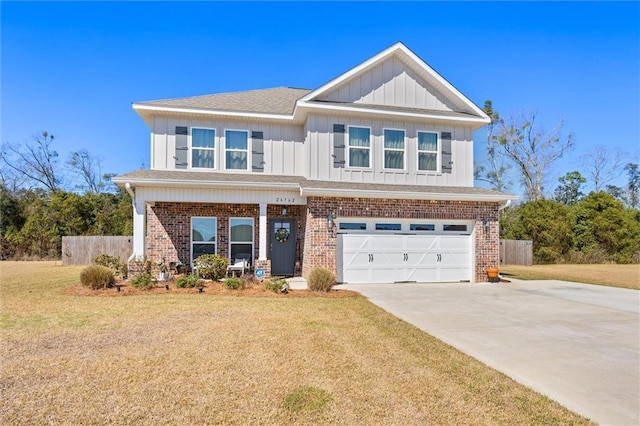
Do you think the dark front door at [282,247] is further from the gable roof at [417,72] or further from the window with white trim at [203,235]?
the gable roof at [417,72]

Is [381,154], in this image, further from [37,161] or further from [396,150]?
[37,161]

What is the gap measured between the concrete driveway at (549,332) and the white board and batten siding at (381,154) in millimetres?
4194

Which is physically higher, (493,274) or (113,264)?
(113,264)

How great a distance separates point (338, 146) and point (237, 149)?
3.99 m

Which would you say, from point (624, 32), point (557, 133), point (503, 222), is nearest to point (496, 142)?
point (557, 133)

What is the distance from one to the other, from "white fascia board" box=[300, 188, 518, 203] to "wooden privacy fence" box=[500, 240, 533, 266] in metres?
11.3

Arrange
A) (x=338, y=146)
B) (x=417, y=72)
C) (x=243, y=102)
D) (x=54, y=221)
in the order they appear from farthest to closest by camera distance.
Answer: (x=54, y=221) < (x=243, y=102) < (x=417, y=72) < (x=338, y=146)

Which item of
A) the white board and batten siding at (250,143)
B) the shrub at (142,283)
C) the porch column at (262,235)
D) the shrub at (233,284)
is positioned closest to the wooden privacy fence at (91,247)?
the white board and batten siding at (250,143)

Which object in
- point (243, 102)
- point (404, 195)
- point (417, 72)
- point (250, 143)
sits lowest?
point (404, 195)

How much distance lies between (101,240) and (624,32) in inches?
1058

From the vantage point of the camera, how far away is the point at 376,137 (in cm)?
1379

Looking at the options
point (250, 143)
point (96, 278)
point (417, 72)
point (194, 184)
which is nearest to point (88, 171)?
point (250, 143)

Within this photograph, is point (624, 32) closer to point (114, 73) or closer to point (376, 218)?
point (376, 218)

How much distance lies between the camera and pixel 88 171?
35938 mm
